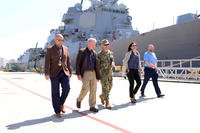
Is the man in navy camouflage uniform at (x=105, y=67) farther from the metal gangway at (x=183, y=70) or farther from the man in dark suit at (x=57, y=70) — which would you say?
the metal gangway at (x=183, y=70)

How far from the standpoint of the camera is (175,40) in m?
21.6

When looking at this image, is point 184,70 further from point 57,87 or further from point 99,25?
point 99,25

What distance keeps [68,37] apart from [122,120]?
44461mm

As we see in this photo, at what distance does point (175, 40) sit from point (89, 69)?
610 inches

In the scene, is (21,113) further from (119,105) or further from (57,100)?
(119,105)

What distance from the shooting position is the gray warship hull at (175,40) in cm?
2019

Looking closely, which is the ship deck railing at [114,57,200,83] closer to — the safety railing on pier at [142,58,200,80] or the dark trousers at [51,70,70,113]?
the safety railing on pier at [142,58,200,80]

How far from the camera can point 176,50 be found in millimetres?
21859

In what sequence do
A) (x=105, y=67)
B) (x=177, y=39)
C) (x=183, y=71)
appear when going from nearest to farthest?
(x=105, y=67)
(x=183, y=71)
(x=177, y=39)

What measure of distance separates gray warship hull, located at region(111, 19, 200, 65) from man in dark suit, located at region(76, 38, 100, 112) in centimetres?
1364

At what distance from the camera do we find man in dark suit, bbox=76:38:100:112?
701 cm

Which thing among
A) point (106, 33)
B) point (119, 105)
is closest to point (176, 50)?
point (119, 105)

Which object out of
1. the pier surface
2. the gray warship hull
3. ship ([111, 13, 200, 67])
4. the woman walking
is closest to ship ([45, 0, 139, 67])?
ship ([111, 13, 200, 67])

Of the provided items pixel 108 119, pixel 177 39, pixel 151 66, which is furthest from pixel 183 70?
pixel 108 119
